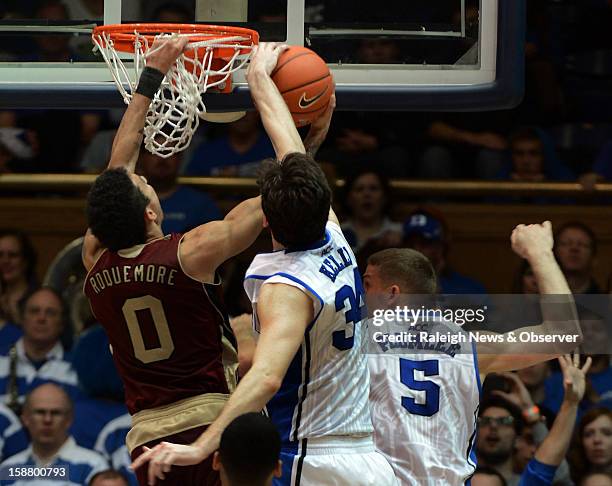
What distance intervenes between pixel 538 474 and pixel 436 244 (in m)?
1.32

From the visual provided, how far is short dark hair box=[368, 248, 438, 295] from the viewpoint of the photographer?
381 cm

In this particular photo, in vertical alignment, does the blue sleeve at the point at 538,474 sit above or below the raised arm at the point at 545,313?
below

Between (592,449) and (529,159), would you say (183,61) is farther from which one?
(529,159)

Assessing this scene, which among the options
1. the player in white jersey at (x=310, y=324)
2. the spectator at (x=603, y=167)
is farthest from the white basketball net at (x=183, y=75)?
the spectator at (x=603, y=167)

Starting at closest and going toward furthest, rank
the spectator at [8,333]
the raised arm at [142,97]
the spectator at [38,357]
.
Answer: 1. the raised arm at [142,97]
2. the spectator at [38,357]
3. the spectator at [8,333]

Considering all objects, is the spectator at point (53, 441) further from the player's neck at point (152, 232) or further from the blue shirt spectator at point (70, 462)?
the player's neck at point (152, 232)

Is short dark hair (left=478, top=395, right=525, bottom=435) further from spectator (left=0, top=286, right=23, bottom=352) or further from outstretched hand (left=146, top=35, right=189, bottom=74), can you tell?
outstretched hand (left=146, top=35, right=189, bottom=74)

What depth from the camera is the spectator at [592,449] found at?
5422 mm

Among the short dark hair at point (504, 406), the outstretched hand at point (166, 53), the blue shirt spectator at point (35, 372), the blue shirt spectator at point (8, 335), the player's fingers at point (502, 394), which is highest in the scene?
the outstretched hand at point (166, 53)

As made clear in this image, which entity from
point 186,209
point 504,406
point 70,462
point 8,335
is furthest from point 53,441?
point 504,406

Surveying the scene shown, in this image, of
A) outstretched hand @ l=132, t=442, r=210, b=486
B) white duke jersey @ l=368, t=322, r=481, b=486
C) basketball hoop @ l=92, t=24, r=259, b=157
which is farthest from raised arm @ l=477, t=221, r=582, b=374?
outstretched hand @ l=132, t=442, r=210, b=486

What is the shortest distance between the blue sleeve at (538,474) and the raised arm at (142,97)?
2.45 metres

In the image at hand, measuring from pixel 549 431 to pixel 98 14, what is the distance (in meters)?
2.77

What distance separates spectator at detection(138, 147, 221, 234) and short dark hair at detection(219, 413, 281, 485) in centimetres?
310
